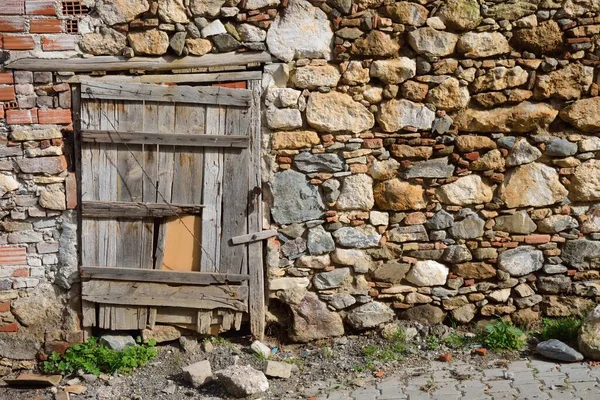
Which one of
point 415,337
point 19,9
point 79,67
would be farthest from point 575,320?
point 19,9

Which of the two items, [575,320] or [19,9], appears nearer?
[19,9]

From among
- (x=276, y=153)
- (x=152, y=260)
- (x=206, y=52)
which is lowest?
(x=152, y=260)

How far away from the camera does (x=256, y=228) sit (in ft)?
17.9

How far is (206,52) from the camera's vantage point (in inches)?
209

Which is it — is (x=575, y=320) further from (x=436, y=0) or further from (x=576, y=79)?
(x=436, y=0)

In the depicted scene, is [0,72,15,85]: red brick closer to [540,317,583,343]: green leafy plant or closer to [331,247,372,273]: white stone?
[331,247,372,273]: white stone

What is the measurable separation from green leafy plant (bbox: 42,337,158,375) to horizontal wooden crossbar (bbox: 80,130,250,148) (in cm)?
153

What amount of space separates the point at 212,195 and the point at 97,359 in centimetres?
150

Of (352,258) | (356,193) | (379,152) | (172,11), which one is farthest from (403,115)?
(172,11)

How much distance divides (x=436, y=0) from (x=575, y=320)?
107 inches

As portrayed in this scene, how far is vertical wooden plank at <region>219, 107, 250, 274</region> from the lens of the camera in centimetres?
536

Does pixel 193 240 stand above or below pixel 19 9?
below

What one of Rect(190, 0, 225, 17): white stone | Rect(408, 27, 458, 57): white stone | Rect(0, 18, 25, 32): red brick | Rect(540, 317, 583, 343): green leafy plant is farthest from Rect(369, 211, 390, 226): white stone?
Rect(0, 18, 25, 32): red brick

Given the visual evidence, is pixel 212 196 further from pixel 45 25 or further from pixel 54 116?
pixel 45 25
